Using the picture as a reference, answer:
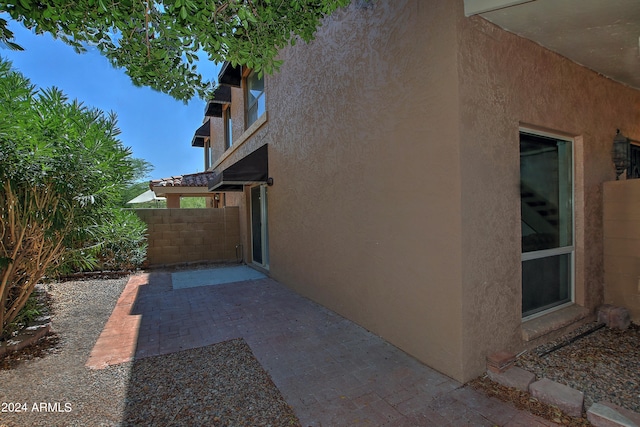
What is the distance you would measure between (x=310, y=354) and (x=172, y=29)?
4155 millimetres

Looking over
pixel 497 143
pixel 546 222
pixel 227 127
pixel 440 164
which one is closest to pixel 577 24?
pixel 497 143

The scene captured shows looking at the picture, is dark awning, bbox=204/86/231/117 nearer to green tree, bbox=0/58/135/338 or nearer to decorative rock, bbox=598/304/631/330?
green tree, bbox=0/58/135/338

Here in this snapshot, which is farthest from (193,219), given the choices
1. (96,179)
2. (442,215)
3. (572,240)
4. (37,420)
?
(572,240)

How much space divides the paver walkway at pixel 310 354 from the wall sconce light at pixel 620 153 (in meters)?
4.83

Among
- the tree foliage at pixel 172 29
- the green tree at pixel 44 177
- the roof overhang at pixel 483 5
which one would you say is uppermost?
the roof overhang at pixel 483 5

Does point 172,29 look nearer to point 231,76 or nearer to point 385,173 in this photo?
point 385,173

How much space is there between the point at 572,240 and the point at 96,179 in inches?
320

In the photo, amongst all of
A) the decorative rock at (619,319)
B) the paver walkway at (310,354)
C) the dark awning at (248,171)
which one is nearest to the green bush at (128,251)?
the paver walkway at (310,354)

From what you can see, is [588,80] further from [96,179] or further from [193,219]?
[193,219]

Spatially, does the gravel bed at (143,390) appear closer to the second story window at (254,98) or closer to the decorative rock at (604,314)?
the decorative rock at (604,314)

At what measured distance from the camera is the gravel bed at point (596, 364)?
10.9 ft

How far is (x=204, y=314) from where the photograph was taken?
6.22 m

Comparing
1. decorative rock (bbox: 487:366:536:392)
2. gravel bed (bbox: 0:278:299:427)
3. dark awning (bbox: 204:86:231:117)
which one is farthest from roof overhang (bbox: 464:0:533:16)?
dark awning (bbox: 204:86:231:117)

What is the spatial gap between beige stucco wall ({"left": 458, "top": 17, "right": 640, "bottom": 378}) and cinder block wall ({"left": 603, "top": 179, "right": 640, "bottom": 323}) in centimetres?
110
